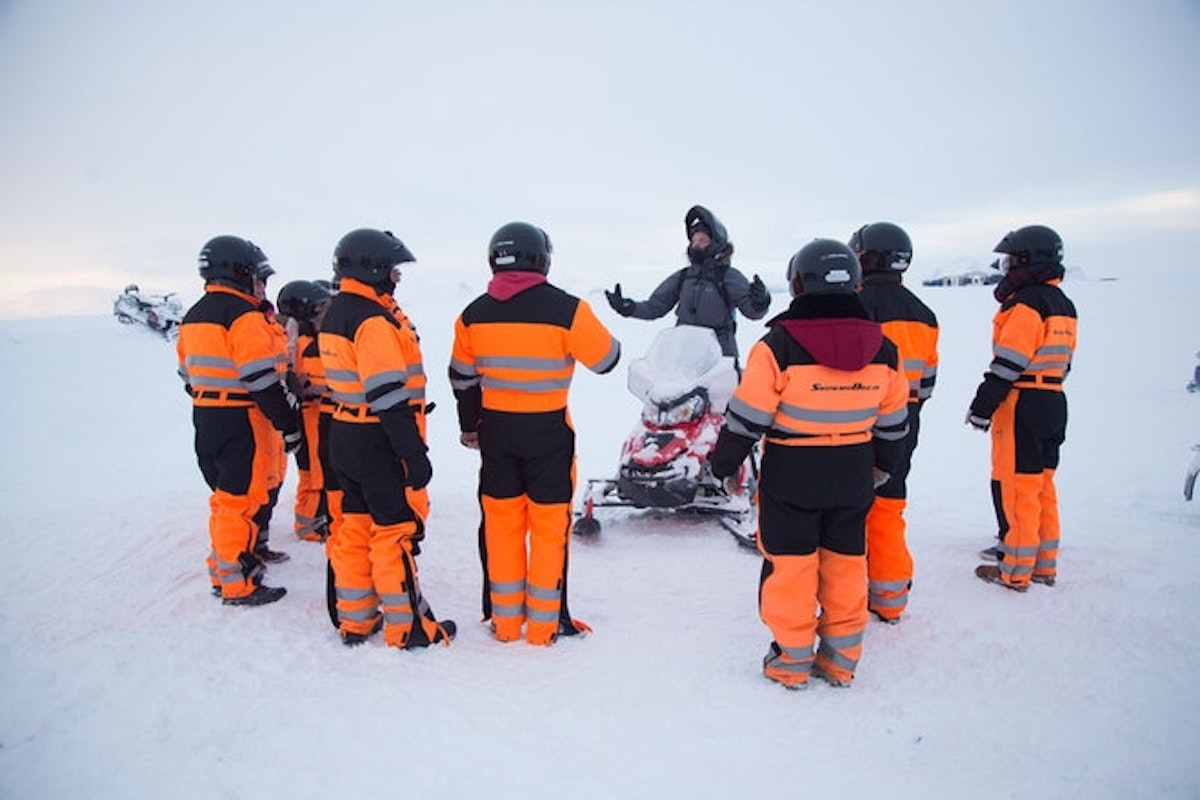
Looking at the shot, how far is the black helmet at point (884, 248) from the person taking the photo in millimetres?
4281

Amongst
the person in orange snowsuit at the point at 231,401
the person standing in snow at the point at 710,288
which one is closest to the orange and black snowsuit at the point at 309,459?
the person in orange snowsuit at the point at 231,401

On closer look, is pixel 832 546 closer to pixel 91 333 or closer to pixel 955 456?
pixel 955 456

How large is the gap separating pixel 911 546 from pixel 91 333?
20955 millimetres

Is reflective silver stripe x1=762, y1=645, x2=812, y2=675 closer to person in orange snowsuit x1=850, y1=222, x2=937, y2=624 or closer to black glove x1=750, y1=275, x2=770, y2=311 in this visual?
person in orange snowsuit x1=850, y1=222, x2=937, y2=624

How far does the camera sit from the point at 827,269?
3.34 metres

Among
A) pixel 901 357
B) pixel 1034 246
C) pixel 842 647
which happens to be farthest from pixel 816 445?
pixel 1034 246

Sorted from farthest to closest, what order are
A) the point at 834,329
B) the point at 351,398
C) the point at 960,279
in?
the point at 960,279, the point at 351,398, the point at 834,329

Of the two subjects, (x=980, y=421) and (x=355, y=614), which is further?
(x=980, y=421)

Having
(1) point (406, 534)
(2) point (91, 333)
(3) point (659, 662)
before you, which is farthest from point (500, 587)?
(2) point (91, 333)

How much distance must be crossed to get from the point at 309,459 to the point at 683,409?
3332 mm

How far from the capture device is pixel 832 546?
3.45 m

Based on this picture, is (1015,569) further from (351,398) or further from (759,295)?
(351,398)

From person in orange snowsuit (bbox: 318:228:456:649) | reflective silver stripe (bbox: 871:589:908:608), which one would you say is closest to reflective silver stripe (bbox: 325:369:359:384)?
person in orange snowsuit (bbox: 318:228:456:649)

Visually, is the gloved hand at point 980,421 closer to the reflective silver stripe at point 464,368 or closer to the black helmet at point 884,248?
the black helmet at point 884,248
